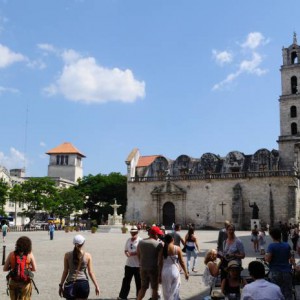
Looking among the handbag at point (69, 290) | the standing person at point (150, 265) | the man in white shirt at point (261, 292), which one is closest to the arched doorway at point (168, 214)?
the standing person at point (150, 265)

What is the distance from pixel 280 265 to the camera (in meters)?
7.11

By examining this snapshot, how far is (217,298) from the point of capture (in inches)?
252

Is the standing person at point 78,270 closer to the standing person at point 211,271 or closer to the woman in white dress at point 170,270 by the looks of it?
the woman in white dress at point 170,270

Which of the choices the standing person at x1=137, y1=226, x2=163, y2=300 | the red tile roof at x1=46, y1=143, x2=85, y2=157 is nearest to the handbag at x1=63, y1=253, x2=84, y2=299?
the standing person at x1=137, y1=226, x2=163, y2=300

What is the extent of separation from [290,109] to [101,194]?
29.7m

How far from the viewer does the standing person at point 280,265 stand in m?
7.09

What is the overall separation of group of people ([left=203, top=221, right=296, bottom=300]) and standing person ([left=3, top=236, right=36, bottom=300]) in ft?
9.92

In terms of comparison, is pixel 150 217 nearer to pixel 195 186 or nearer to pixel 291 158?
pixel 195 186

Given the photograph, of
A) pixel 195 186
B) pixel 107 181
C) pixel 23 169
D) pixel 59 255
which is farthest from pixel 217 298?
pixel 23 169

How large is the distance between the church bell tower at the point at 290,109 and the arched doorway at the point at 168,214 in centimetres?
1370

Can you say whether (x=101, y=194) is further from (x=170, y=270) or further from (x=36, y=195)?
(x=170, y=270)

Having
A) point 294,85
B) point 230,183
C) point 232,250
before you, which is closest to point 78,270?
point 232,250

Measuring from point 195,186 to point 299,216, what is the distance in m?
12.1

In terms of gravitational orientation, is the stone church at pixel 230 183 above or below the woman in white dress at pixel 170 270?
above
